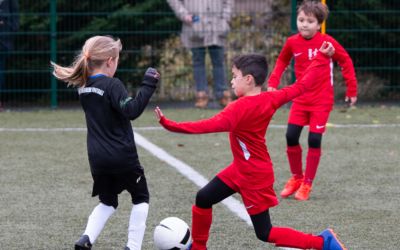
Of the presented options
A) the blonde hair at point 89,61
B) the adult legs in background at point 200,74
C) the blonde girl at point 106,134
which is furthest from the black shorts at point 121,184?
the adult legs in background at point 200,74

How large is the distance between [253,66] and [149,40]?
9.13 m

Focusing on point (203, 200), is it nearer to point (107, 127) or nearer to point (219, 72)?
point (107, 127)

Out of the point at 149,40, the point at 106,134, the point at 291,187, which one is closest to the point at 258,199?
the point at 106,134

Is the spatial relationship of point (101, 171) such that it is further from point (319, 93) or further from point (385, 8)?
point (385, 8)

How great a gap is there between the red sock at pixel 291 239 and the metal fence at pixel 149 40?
9104mm

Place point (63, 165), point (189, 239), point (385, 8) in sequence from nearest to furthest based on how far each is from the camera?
point (189, 239), point (63, 165), point (385, 8)

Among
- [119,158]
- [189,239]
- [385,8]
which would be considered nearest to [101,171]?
[119,158]

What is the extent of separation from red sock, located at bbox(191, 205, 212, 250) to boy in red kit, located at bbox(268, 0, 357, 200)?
2.17m

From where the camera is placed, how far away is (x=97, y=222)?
5.96 meters

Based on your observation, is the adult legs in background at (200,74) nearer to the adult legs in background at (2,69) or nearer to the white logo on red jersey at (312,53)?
the adult legs in background at (2,69)

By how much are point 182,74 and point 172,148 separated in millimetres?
4387

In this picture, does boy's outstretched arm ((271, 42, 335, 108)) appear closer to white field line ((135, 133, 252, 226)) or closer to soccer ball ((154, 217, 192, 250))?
soccer ball ((154, 217, 192, 250))

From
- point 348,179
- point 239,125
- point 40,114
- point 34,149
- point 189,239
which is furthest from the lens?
point 40,114

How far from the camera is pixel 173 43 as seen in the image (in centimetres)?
1480
